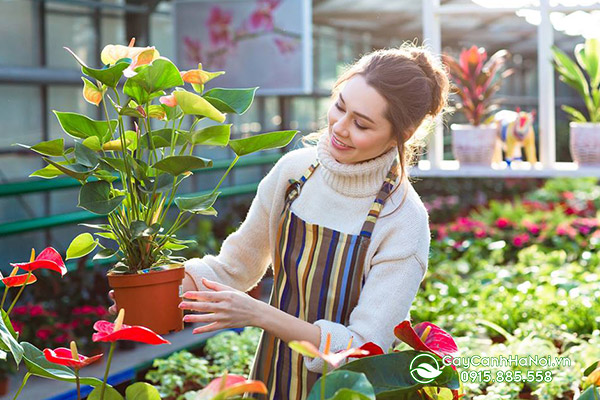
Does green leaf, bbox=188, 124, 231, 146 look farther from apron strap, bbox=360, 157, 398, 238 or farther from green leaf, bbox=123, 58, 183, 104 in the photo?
apron strap, bbox=360, 157, 398, 238

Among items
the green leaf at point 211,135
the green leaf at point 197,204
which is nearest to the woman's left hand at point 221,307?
the green leaf at point 197,204

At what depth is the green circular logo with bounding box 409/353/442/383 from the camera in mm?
1238

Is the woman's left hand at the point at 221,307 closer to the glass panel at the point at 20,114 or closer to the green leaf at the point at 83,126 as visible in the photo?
the green leaf at the point at 83,126

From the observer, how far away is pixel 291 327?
1.42 metres

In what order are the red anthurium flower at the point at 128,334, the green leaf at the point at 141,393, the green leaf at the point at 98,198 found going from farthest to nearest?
the green leaf at the point at 98,198 → the green leaf at the point at 141,393 → the red anthurium flower at the point at 128,334

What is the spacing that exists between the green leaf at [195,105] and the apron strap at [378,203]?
1.49 feet

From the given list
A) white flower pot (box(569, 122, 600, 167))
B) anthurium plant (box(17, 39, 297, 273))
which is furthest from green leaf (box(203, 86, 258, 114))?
white flower pot (box(569, 122, 600, 167))

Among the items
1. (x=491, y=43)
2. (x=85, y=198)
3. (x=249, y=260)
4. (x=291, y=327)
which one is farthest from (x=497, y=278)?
(x=491, y=43)

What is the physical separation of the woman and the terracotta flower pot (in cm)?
7

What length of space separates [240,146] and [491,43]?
11663mm

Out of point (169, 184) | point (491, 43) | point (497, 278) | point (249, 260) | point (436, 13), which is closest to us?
point (169, 184)

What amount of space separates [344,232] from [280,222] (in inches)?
6.4

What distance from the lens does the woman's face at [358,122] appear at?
1533mm

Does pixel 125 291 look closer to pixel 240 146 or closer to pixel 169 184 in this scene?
pixel 169 184
